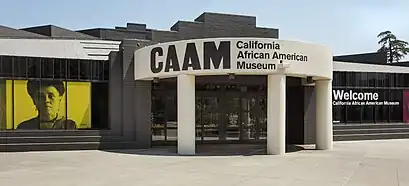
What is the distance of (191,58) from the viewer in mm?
17844

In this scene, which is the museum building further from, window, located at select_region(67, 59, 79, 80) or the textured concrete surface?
the textured concrete surface

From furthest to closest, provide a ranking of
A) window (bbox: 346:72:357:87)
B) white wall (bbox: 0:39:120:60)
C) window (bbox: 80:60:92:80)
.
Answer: window (bbox: 346:72:357:87), white wall (bbox: 0:39:120:60), window (bbox: 80:60:92:80)

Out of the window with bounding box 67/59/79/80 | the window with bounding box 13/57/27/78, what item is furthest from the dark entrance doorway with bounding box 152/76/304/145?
the window with bounding box 13/57/27/78

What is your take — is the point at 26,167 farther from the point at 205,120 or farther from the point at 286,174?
the point at 205,120

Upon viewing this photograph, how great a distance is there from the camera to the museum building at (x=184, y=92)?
58.0 ft

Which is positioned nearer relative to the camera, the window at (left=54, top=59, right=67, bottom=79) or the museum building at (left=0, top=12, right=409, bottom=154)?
the museum building at (left=0, top=12, right=409, bottom=154)

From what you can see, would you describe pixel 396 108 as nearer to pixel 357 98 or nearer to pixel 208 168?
pixel 357 98

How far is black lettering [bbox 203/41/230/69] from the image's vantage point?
17.5 metres

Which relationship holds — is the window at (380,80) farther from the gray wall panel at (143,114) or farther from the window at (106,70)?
the window at (106,70)

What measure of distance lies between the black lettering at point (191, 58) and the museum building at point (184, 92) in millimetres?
70

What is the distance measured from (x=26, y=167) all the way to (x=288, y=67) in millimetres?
9054

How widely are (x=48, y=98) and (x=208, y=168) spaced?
31.5 feet

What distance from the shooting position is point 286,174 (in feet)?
41.9

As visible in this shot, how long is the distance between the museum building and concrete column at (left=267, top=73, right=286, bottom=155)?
0.03 meters
